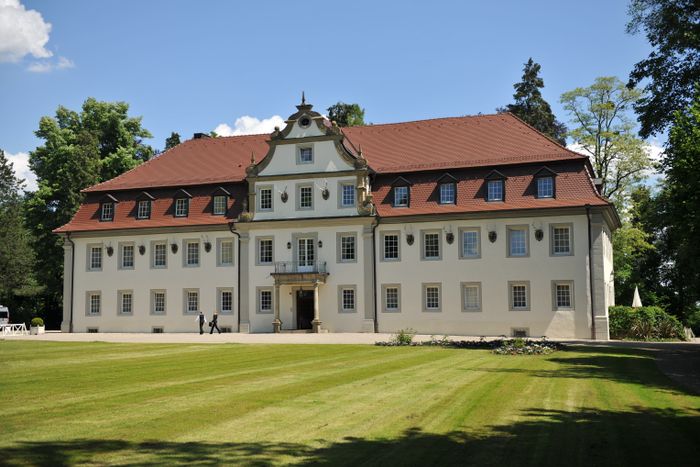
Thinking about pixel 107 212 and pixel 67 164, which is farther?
pixel 67 164

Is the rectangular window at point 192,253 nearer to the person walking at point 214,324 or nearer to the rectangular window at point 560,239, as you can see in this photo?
the person walking at point 214,324

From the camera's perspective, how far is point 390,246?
131ft

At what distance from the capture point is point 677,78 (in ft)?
96.2

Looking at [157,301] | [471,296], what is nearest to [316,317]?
[471,296]

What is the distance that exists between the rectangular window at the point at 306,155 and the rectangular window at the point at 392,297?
8343mm

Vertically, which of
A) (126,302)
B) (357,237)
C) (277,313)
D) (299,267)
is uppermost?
(357,237)

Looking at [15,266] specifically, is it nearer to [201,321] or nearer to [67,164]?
[67,164]

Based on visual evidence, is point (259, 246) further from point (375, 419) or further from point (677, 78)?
point (375, 419)

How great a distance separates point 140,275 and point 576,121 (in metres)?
30.5

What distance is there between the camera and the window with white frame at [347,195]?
133 feet

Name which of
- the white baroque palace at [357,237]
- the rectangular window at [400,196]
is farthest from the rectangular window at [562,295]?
the rectangular window at [400,196]

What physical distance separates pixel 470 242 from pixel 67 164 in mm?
30541

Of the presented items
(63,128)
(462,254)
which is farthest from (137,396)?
(63,128)

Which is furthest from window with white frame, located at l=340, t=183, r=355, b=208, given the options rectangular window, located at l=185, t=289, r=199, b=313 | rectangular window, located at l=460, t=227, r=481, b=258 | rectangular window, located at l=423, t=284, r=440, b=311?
rectangular window, located at l=185, t=289, r=199, b=313
